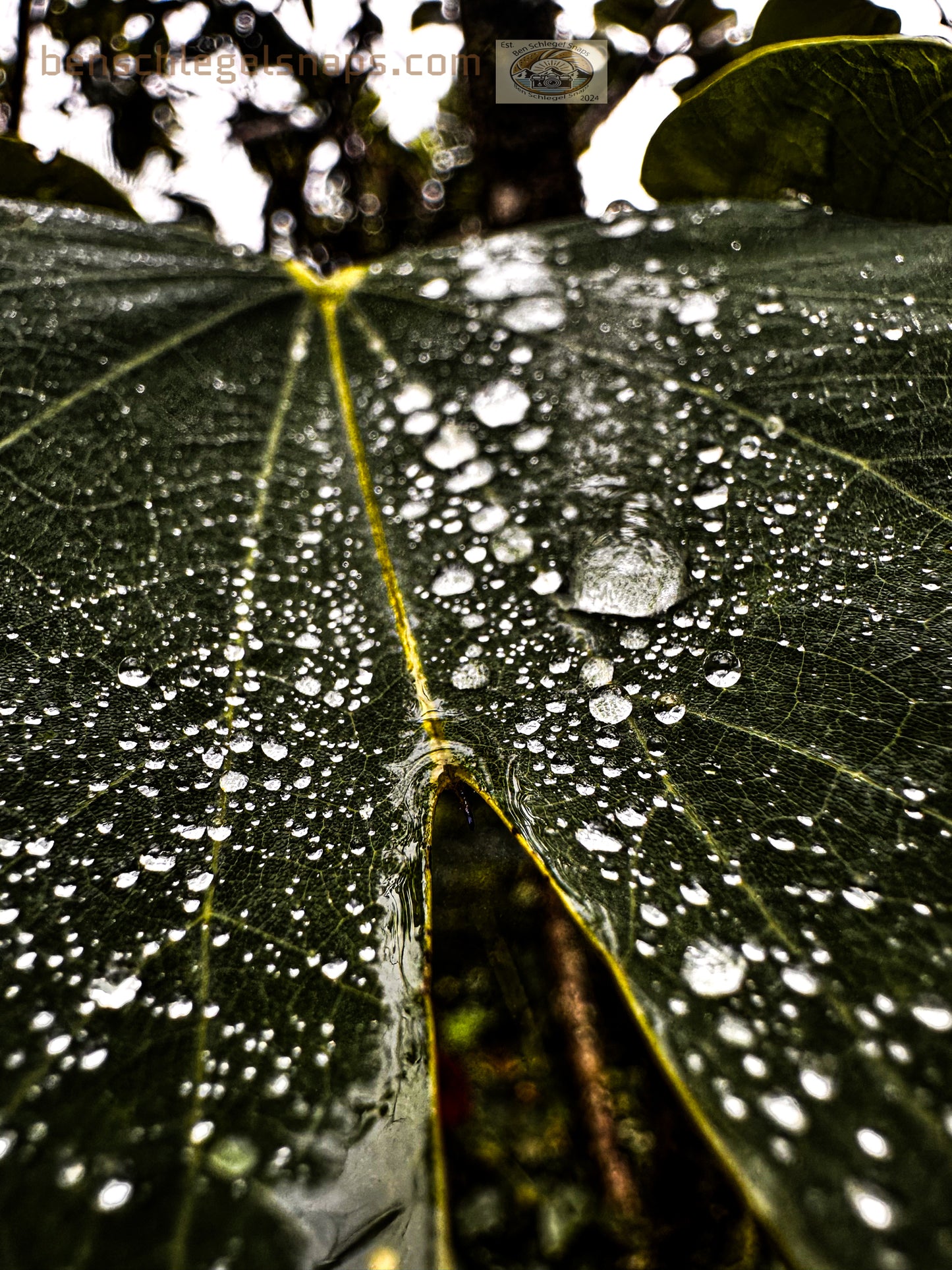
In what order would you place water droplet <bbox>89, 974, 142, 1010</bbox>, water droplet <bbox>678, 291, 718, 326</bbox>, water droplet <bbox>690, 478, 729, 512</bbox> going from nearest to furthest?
water droplet <bbox>89, 974, 142, 1010</bbox>
water droplet <bbox>690, 478, 729, 512</bbox>
water droplet <bbox>678, 291, 718, 326</bbox>

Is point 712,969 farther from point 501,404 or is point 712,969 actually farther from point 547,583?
point 501,404

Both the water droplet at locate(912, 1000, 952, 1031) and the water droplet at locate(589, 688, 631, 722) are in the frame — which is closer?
the water droplet at locate(912, 1000, 952, 1031)

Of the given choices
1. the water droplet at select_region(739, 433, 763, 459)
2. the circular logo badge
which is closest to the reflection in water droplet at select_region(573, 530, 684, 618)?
the water droplet at select_region(739, 433, 763, 459)

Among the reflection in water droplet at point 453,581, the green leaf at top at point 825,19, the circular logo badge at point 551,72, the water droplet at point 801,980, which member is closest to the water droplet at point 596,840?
the water droplet at point 801,980

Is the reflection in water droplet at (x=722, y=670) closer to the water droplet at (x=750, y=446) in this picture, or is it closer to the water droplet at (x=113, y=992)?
the water droplet at (x=750, y=446)

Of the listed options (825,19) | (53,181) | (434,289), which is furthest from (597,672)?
(53,181)

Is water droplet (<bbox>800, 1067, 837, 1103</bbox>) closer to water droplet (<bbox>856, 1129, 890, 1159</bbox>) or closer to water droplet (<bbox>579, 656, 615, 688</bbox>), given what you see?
water droplet (<bbox>856, 1129, 890, 1159</bbox>)
